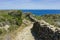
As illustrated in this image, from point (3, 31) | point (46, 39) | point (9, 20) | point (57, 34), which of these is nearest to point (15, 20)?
point (9, 20)

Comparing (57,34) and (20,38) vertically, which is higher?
(57,34)

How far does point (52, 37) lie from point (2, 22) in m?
13.1

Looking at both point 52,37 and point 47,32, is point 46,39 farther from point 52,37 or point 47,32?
point 52,37

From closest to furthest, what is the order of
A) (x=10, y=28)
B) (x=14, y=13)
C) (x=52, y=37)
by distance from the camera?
(x=52, y=37) → (x=10, y=28) → (x=14, y=13)

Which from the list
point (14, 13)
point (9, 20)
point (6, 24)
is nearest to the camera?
point (6, 24)

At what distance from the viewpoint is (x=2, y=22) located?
31.9 m

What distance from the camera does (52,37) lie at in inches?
795

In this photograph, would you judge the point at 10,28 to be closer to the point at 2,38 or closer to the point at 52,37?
the point at 2,38

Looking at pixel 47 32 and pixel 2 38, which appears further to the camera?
pixel 2 38

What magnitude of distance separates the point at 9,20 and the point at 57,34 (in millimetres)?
16355

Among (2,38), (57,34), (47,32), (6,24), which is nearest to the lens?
(57,34)

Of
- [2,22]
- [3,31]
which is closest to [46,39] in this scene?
[3,31]

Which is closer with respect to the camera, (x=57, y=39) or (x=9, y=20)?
(x=57, y=39)

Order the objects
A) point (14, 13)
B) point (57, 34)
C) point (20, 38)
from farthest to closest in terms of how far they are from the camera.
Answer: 1. point (14, 13)
2. point (20, 38)
3. point (57, 34)
